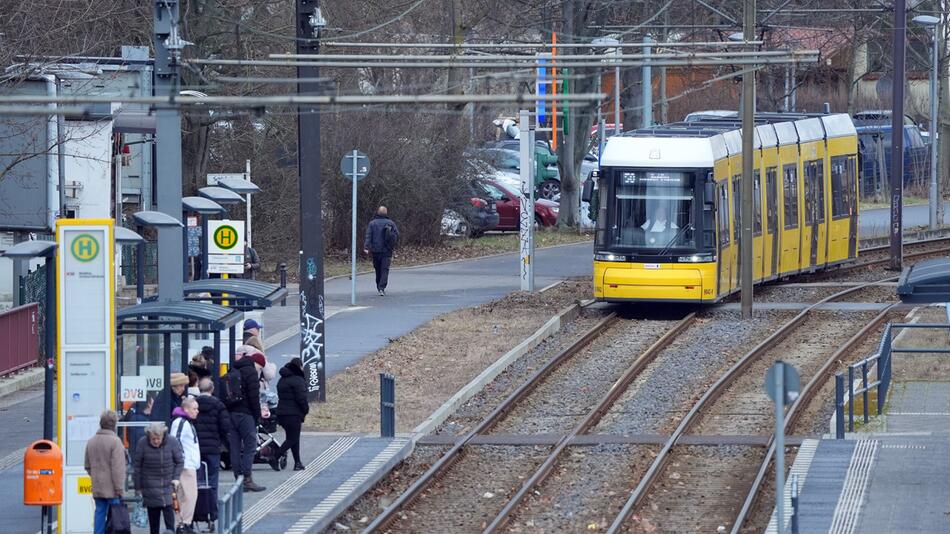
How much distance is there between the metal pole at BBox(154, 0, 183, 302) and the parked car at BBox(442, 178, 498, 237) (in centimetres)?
2426

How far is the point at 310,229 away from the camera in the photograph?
778 inches

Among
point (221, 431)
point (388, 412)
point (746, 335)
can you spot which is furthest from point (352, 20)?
point (221, 431)

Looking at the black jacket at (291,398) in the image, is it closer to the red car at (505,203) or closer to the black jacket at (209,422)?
the black jacket at (209,422)

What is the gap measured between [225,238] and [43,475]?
887 cm

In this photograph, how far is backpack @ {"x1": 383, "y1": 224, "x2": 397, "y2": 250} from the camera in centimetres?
Result: 3052

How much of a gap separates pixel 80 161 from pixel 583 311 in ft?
30.6

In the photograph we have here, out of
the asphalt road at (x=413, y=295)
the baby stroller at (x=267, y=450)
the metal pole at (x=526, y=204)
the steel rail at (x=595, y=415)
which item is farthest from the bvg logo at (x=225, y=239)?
the metal pole at (x=526, y=204)

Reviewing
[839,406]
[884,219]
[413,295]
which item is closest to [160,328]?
[839,406]

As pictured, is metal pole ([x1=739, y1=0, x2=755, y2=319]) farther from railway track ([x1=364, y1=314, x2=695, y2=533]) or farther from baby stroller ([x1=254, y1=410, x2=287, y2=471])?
baby stroller ([x1=254, y1=410, x2=287, y2=471])

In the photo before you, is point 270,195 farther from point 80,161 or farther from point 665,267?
point 665,267

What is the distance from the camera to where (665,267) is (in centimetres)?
2688

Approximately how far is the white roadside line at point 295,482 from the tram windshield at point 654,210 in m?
10.1

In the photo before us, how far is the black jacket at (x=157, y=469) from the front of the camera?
41.6ft

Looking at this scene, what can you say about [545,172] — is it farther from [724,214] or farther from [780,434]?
[780,434]
